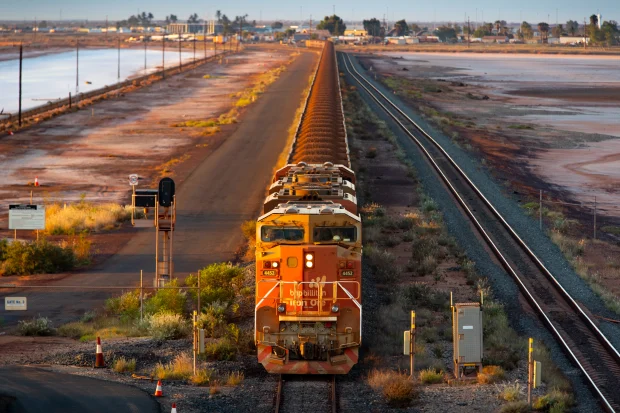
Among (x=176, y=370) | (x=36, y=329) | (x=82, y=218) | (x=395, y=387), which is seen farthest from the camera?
(x=82, y=218)

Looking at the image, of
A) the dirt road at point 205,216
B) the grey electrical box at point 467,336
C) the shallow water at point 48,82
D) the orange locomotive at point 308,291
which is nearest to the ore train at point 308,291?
the orange locomotive at point 308,291

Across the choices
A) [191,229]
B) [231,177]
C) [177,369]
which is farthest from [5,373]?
[231,177]

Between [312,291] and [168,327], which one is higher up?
[312,291]

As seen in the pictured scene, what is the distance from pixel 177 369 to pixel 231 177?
29783mm

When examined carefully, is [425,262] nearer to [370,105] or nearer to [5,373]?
[5,373]

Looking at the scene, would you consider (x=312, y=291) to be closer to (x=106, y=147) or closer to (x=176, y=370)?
(x=176, y=370)

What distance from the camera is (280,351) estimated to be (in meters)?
19.2

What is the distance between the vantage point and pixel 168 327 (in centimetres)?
2216

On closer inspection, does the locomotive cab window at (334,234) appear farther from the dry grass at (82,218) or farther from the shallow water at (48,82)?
the shallow water at (48,82)

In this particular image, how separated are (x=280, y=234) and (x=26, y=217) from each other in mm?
14211

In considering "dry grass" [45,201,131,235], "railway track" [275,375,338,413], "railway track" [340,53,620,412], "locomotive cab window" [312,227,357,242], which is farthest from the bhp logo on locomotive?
"dry grass" [45,201,131,235]

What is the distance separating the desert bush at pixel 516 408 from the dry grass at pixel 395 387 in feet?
5.75

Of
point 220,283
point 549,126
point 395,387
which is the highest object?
point 549,126

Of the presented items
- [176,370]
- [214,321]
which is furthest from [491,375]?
[214,321]
